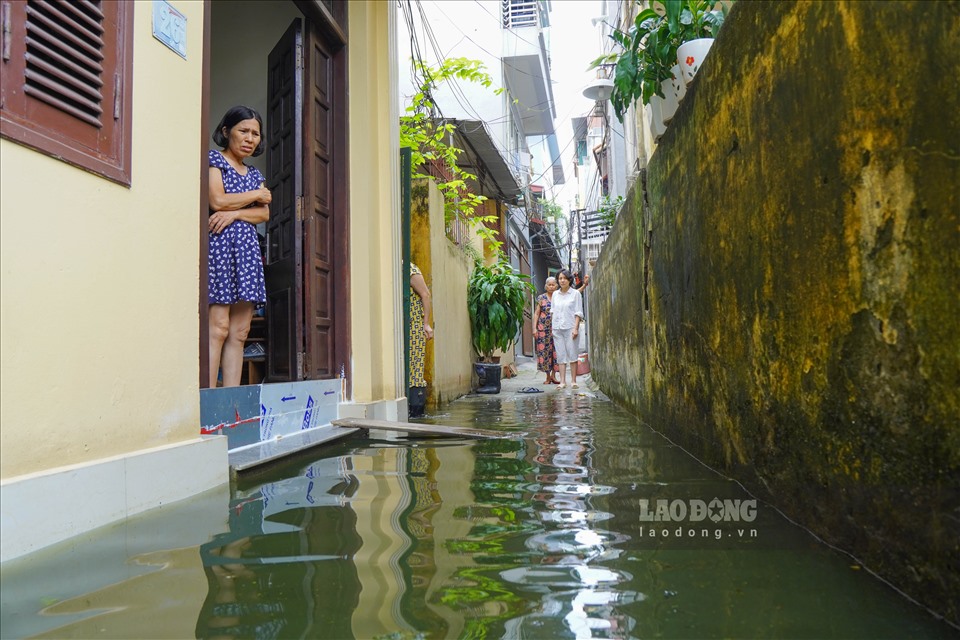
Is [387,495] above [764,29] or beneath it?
beneath

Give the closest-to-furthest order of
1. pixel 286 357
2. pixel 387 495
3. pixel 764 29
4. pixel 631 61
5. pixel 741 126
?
pixel 764 29 < pixel 741 126 < pixel 387 495 < pixel 631 61 < pixel 286 357

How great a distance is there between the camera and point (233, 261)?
136 inches

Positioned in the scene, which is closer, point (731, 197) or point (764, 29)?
point (764, 29)

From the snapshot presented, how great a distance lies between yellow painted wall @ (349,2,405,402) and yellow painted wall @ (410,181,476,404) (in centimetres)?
149

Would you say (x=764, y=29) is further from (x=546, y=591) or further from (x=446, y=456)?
(x=446, y=456)

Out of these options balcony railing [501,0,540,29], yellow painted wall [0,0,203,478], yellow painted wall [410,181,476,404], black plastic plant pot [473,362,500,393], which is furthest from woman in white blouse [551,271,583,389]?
balcony railing [501,0,540,29]

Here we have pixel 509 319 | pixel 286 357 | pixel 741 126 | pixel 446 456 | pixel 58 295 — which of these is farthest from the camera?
pixel 509 319

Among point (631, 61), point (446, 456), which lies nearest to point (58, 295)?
point (446, 456)

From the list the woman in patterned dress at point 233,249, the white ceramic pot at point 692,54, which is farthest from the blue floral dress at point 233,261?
the white ceramic pot at point 692,54

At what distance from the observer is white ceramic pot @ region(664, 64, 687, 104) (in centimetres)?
351

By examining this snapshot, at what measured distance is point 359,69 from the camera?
4848 millimetres

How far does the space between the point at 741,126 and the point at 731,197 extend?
0.81 ft

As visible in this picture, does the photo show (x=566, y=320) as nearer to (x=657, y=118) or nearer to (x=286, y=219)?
(x=657, y=118)

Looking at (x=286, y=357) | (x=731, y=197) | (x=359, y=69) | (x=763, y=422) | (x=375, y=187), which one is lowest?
(x=763, y=422)
